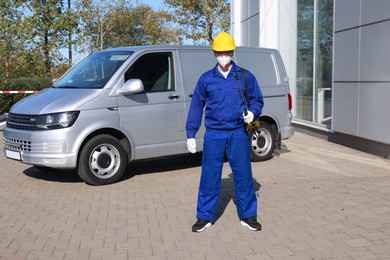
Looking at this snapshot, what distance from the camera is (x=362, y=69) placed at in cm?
980

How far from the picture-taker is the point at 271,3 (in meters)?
15.3

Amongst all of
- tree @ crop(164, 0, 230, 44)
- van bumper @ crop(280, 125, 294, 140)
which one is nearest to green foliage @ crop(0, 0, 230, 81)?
tree @ crop(164, 0, 230, 44)

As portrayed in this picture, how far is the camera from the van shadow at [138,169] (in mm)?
8344

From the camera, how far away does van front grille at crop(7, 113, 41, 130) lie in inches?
292

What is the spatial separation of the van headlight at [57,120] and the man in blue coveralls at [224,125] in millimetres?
2544

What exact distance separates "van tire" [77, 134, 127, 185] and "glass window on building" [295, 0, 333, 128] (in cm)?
580

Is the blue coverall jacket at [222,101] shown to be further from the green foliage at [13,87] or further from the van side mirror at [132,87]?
the green foliage at [13,87]

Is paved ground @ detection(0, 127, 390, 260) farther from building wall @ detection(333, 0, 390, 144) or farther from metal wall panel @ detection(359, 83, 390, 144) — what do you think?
building wall @ detection(333, 0, 390, 144)

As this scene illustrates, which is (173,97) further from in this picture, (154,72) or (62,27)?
(62,27)

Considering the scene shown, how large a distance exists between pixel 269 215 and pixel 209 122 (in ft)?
4.46

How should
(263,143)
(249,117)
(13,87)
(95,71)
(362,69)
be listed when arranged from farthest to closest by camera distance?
(13,87) < (362,69) < (263,143) < (95,71) < (249,117)

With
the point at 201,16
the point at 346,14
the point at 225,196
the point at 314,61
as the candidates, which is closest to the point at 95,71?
the point at 225,196

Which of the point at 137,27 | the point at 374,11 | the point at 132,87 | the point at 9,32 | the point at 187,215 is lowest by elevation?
the point at 187,215

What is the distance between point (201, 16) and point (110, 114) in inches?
1165
